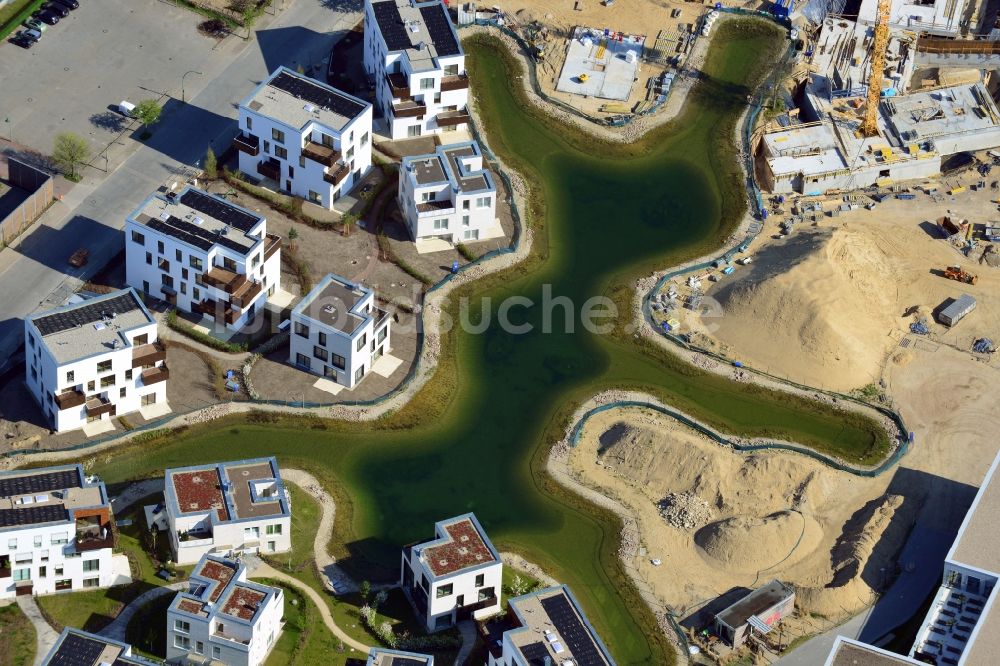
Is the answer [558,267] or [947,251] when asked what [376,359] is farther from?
[947,251]

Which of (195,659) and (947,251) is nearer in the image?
(195,659)

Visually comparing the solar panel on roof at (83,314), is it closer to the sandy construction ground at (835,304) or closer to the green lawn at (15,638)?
the green lawn at (15,638)

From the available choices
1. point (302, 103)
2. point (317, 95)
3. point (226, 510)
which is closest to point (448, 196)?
point (317, 95)

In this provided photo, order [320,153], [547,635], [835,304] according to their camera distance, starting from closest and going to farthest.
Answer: [547,635], [835,304], [320,153]

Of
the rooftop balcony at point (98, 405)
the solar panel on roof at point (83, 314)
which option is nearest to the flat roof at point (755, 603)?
the rooftop balcony at point (98, 405)

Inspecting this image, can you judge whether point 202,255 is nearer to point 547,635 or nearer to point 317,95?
point 317,95

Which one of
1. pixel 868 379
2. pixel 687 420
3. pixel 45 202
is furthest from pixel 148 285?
pixel 868 379
